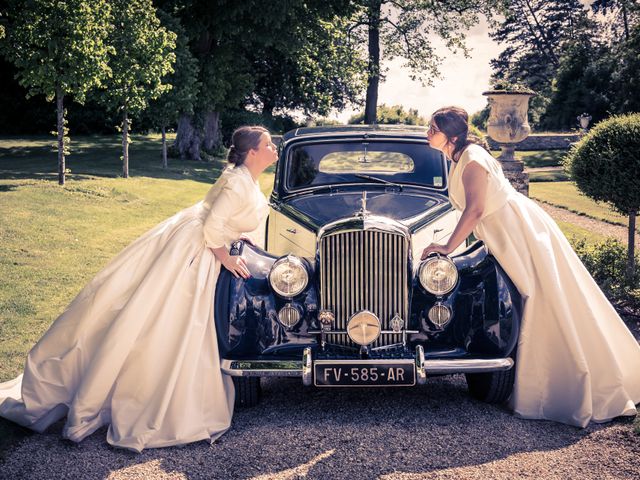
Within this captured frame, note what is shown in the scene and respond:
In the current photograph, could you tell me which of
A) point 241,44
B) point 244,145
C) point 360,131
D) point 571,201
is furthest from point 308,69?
point 244,145

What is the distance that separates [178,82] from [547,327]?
63.6 ft

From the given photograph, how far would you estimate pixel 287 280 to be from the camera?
15.2 ft

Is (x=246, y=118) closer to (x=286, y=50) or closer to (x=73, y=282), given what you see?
(x=286, y=50)

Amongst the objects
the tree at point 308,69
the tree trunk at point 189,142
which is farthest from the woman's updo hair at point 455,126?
the tree trunk at point 189,142

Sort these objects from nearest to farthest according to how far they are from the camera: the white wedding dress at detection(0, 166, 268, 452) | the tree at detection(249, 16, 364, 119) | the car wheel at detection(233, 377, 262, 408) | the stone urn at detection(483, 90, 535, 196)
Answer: the white wedding dress at detection(0, 166, 268, 452), the car wheel at detection(233, 377, 262, 408), the stone urn at detection(483, 90, 535, 196), the tree at detection(249, 16, 364, 119)

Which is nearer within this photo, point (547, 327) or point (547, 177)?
point (547, 327)

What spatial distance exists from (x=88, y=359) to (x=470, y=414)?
2482 millimetres

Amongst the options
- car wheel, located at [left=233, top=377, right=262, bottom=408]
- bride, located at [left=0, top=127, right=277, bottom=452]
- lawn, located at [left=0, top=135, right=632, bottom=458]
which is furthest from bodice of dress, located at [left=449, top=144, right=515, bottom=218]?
lawn, located at [left=0, top=135, right=632, bottom=458]

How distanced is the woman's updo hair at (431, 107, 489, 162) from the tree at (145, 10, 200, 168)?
18159 millimetres

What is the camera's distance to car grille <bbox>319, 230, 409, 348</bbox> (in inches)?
182

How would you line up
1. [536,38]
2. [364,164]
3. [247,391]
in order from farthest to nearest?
1. [536,38]
2. [364,164]
3. [247,391]

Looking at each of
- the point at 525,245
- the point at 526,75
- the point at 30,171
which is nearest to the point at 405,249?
the point at 525,245

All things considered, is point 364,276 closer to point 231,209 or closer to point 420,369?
point 420,369

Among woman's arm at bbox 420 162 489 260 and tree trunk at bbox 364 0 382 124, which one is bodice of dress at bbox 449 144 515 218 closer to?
woman's arm at bbox 420 162 489 260
